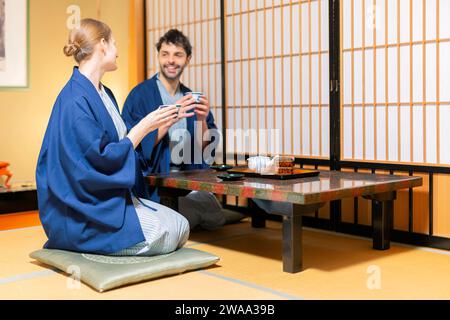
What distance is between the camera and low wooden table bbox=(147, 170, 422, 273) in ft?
10.0

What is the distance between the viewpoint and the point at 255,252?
144 inches

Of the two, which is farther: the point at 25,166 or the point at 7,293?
the point at 25,166

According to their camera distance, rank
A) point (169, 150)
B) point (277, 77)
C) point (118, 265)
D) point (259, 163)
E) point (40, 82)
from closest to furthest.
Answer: point (118, 265), point (259, 163), point (169, 150), point (277, 77), point (40, 82)

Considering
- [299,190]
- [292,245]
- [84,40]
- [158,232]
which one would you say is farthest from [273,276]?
[84,40]

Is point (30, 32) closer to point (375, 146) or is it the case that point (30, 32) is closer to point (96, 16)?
point (96, 16)

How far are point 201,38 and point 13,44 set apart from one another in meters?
1.88

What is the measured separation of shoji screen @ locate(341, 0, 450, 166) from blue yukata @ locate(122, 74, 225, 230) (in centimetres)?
105

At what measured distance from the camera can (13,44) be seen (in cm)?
578

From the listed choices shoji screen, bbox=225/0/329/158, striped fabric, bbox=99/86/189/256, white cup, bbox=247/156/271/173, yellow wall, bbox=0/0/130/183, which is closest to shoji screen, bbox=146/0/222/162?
shoji screen, bbox=225/0/329/158

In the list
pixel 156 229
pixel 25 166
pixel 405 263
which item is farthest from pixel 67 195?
pixel 25 166

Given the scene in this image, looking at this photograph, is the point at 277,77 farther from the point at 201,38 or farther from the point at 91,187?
the point at 91,187

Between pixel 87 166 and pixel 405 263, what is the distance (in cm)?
180

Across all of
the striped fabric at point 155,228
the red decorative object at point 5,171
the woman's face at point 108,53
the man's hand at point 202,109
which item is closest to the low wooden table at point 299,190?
the striped fabric at point 155,228

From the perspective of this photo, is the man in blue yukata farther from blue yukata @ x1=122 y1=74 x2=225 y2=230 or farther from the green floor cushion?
the green floor cushion
